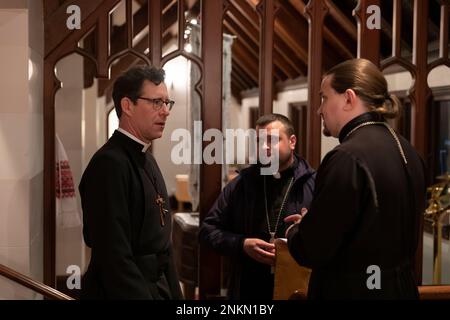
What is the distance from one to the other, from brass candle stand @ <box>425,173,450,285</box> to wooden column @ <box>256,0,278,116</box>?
2.87 ft

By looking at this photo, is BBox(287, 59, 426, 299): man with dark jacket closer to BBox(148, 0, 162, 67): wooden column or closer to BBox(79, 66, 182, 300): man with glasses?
BBox(79, 66, 182, 300): man with glasses

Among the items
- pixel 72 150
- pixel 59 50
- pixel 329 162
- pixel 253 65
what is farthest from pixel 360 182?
pixel 253 65

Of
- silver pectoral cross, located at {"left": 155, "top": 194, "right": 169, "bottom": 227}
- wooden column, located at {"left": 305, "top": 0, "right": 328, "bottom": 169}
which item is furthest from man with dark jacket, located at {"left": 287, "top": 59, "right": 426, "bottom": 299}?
wooden column, located at {"left": 305, "top": 0, "right": 328, "bottom": 169}

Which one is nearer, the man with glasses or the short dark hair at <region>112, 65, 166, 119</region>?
the man with glasses

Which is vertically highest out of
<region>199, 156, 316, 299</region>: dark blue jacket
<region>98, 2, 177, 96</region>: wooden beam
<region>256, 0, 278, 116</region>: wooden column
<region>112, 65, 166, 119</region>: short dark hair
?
<region>98, 2, 177, 96</region>: wooden beam

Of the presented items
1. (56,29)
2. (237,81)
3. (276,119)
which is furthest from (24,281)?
(237,81)

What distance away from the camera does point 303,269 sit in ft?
6.68

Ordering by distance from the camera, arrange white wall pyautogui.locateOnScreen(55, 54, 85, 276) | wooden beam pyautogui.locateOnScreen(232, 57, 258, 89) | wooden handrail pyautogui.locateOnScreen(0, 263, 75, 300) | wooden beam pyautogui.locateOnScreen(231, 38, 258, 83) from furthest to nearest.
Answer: wooden beam pyautogui.locateOnScreen(232, 57, 258, 89) < wooden beam pyautogui.locateOnScreen(231, 38, 258, 83) < white wall pyautogui.locateOnScreen(55, 54, 85, 276) < wooden handrail pyautogui.locateOnScreen(0, 263, 75, 300)

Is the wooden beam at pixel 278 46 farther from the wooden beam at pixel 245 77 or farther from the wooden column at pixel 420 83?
the wooden beam at pixel 245 77

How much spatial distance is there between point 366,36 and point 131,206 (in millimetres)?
1349

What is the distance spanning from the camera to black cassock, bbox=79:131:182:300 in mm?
1504

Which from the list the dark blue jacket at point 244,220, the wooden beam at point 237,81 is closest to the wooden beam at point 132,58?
the dark blue jacket at point 244,220

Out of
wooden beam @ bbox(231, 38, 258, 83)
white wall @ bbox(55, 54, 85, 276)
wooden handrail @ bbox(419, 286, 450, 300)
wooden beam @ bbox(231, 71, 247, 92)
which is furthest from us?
wooden beam @ bbox(231, 71, 247, 92)

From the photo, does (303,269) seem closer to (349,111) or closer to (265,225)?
(265,225)
